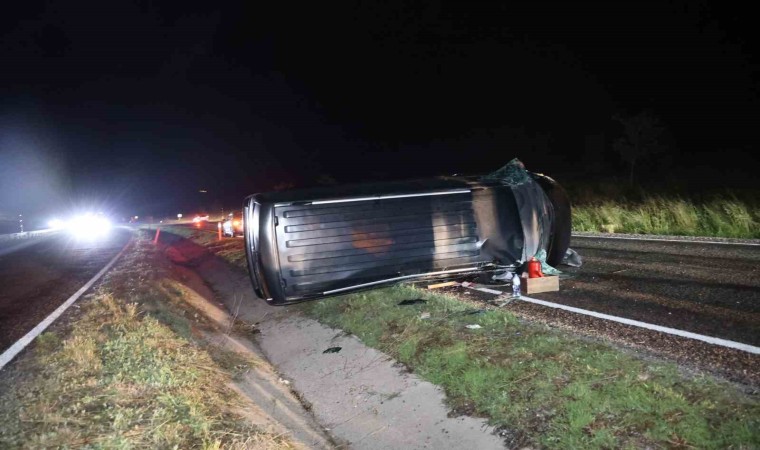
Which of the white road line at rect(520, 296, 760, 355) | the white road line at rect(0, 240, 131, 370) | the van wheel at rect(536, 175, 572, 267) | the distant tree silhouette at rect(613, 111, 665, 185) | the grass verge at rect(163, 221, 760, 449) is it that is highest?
the distant tree silhouette at rect(613, 111, 665, 185)

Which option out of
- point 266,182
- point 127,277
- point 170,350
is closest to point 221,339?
point 170,350

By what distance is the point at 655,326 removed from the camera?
4605 mm

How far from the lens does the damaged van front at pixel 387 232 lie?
209 inches

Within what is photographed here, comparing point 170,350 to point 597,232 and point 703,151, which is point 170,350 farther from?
point 703,151

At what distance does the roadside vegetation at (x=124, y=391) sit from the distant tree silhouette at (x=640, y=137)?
32.7 m

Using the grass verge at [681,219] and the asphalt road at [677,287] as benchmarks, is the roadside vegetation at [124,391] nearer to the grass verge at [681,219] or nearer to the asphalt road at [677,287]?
the asphalt road at [677,287]

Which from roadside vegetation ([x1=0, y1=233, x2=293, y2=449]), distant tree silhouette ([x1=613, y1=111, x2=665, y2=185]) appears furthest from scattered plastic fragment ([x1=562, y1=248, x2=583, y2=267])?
distant tree silhouette ([x1=613, y1=111, x2=665, y2=185])

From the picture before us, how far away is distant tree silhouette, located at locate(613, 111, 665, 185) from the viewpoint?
105 ft

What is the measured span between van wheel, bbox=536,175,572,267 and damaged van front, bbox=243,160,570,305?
128mm

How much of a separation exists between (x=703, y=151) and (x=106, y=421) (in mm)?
47625

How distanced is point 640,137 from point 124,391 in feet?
115

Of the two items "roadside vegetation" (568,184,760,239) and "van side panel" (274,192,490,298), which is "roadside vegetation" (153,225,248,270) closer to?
"van side panel" (274,192,490,298)

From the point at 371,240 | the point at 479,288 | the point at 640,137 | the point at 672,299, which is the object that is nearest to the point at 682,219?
the point at 672,299

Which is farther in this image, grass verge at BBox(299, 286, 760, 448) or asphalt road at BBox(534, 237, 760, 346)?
asphalt road at BBox(534, 237, 760, 346)
